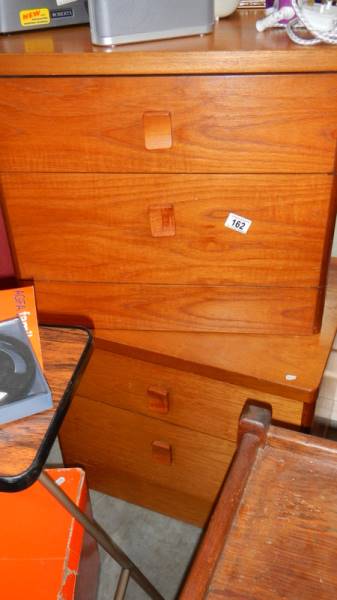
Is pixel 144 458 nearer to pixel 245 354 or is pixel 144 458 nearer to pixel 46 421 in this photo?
pixel 245 354

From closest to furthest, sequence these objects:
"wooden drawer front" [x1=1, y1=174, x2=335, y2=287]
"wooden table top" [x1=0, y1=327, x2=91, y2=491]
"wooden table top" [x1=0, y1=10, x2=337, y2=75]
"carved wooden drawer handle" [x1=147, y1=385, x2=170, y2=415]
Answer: "wooden table top" [x1=0, y1=327, x2=91, y2=491]
"wooden table top" [x1=0, y1=10, x2=337, y2=75]
"wooden drawer front" [x1=1, y1=174, x2=335, y2=287]
"carved wooden drawer handle" [x1=147, y1=385, x2=170, y2=415]

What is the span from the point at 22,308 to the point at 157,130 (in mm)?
302

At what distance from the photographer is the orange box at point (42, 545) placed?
0.94 m

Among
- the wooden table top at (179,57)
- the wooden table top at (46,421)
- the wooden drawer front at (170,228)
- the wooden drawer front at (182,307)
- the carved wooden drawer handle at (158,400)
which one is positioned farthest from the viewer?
the carved wooden drawer handle at (158,400)

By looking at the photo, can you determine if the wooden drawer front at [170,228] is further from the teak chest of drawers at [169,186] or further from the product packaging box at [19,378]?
the product packaging box at [19,378]

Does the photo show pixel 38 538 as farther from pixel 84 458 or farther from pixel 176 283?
pixel 176 283

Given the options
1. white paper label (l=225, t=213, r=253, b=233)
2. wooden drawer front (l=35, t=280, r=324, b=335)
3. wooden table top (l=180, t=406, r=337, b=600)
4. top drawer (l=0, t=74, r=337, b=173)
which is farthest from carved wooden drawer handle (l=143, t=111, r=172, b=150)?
wooden table top (l=180, t=406, r=337, b=600)

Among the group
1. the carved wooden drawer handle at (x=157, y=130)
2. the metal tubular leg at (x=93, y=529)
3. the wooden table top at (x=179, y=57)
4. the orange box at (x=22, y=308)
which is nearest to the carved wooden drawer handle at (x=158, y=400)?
the metal tubular leg at (x=93, y=529)

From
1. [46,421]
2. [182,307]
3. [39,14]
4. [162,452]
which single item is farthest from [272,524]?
[39,14]

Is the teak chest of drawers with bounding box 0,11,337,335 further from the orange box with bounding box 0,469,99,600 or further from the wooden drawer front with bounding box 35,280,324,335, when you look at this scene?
the orange box with bounding box 0,469,99,600

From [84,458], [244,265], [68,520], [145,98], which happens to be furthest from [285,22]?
[84,458]

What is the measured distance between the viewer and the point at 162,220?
896 mm

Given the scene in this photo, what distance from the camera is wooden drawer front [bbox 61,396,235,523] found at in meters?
1.13

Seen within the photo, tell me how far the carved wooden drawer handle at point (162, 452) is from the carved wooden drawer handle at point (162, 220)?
0.46m
